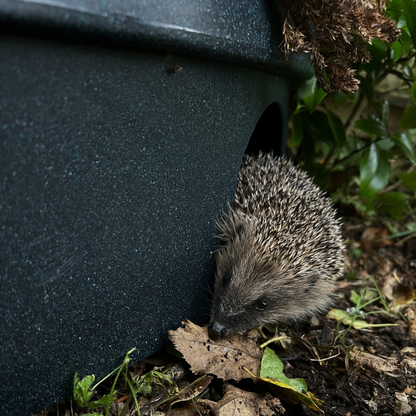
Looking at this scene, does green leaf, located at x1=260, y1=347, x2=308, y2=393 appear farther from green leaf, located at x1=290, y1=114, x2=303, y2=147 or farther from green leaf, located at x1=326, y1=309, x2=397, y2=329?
green leaf, located at x1=290, y1=114, x2=303, y2=147

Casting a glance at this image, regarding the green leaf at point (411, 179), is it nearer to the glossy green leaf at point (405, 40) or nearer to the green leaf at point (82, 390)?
the glossy green leaf at point (405, 40)

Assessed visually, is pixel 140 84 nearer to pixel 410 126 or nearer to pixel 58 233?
pixel 58 233

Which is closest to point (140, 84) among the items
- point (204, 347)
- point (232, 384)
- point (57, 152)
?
point (57, 152)

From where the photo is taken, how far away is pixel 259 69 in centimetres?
174

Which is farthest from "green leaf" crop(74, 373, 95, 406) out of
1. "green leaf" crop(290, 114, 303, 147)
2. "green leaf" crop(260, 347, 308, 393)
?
"green leaf" crop(290, 114, 303, 147)

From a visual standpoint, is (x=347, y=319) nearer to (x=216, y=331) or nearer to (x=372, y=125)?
(x=216, y=331)

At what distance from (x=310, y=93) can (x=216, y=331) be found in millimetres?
1288

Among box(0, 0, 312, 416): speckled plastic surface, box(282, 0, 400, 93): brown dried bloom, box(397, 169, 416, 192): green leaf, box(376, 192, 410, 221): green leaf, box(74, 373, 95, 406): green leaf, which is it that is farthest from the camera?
box(376, 192, 410, 221): green leaf

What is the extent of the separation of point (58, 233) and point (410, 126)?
2239mm

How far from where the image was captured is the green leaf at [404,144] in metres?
2.51

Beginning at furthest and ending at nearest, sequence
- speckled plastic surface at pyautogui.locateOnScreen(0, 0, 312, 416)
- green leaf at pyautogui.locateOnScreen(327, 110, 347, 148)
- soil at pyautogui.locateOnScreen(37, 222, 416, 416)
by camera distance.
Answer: green leaf at pyautogui.locateOnScreen(327, 110, 347, 148) < soil at pyautogui.locateOnScreen(37, 222, 416, 416) < speckled plastic surface at pyautogui.locateOnScreen(0, 0, 312, 416)

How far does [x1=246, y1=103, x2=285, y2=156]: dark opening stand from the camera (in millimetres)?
2523

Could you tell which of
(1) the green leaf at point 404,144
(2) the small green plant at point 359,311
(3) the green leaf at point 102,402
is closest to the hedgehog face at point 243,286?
(2) the small green plant at point 359,311

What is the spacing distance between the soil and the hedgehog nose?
18 centimetres
